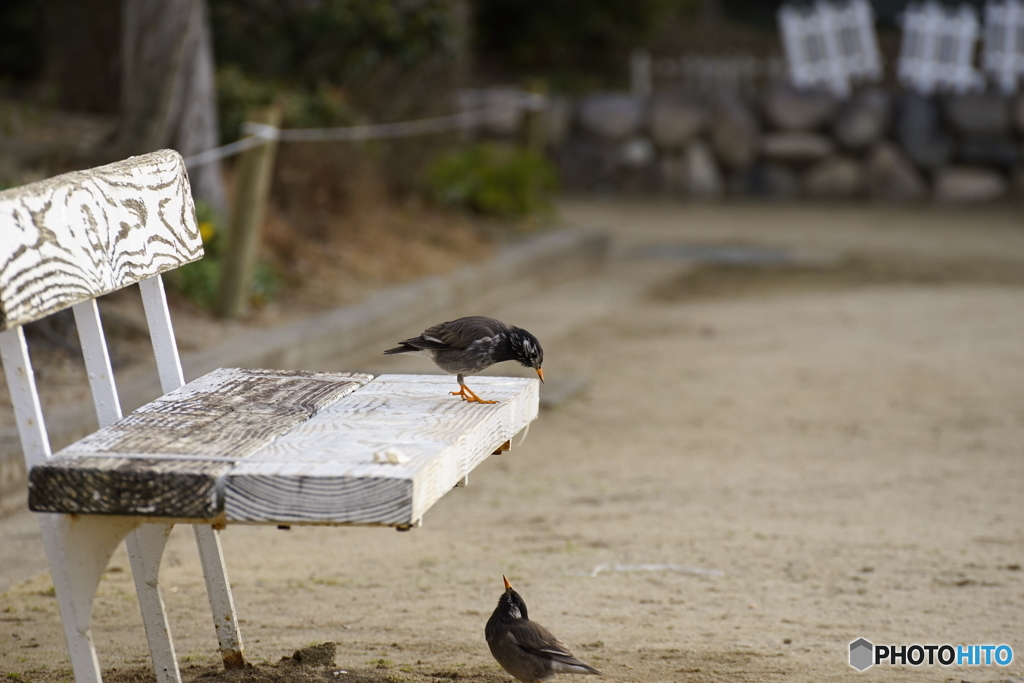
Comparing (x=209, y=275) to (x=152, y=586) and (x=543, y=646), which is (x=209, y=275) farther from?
(x=543, y=646)

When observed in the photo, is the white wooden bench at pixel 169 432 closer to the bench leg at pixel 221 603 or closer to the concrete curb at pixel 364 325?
the bench leg at pixel 221 603

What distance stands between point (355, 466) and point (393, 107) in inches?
330

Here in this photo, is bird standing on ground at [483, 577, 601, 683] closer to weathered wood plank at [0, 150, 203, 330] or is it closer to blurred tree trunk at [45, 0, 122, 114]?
weathered wood plank at [0, 150, 203, 330]

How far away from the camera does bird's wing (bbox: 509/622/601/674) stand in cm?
249

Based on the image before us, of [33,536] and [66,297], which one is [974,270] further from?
[66,297]

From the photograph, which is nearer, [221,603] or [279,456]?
[279,456]

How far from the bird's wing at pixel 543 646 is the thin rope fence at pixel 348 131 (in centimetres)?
424

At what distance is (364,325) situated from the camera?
6.87m

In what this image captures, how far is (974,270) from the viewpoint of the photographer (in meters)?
10.1

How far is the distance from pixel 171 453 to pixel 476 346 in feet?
2.70

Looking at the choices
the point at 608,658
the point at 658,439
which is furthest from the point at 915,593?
the point at 658,439

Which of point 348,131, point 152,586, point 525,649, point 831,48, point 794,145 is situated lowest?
point 794,145

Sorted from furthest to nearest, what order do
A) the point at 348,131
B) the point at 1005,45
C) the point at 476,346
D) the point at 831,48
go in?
the point at 831,48
the point at 1005,45
the point at 348,131
the point at 476,346

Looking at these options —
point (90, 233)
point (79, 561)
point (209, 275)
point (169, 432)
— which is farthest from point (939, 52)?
point (79, 561)
